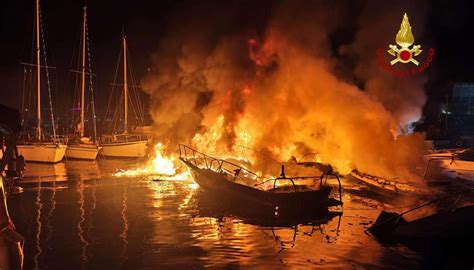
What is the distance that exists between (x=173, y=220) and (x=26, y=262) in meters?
6.55

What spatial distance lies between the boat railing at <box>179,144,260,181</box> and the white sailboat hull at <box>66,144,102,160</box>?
1825 cm

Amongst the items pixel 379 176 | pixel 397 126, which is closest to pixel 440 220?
pixel 379 176

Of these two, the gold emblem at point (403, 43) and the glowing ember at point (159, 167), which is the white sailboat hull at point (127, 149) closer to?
the glowing ember at point (159, 167)

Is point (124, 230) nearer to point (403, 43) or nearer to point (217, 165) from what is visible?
point (217, 165)

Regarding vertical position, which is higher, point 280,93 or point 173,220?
point 280,93

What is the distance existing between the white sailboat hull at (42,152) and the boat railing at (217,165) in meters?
17.1

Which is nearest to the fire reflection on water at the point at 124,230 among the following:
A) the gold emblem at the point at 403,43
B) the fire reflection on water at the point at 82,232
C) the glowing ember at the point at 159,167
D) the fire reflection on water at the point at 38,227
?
the fire reflection on water at the point at 82,232

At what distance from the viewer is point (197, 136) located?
1246 inches

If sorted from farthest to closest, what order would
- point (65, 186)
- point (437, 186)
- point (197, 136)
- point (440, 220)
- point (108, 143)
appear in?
point (108, 143) → point (197, 136) → point (65, 186) → point (437, 186) → point (440, 220)

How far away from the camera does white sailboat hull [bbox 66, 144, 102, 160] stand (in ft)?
159

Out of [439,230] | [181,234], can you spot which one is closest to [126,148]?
[181,234]

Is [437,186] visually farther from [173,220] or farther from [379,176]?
[173,220]

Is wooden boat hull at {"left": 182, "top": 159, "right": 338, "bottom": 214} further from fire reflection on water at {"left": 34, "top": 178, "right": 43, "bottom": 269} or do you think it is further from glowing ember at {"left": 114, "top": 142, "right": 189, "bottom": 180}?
glowing ember at {"left": 114, "top": 142, "right": 189, "bottom": 180}

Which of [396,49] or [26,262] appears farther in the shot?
[396,49]
